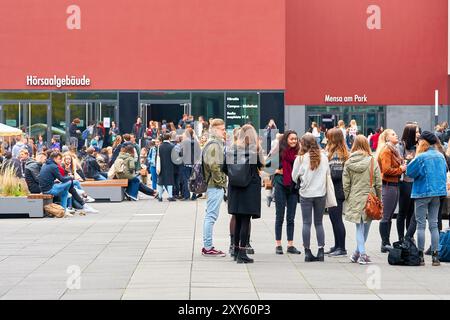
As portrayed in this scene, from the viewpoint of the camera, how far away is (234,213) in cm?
1388

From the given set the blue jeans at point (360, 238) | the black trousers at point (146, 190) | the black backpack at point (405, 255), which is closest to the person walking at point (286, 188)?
the blue jeans at point (360, 238)

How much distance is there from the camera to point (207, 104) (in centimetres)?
4725

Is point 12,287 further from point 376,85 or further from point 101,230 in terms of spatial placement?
point 376,85

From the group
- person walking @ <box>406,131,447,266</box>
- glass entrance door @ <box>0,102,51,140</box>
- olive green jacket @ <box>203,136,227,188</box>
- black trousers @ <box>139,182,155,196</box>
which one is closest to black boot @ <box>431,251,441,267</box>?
person walking @ <box>406,131,447,266</box>

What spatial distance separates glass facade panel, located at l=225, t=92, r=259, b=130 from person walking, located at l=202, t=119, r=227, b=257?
32.4m

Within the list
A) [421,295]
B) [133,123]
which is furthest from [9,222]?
[133,123]

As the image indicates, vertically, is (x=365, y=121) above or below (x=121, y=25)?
below

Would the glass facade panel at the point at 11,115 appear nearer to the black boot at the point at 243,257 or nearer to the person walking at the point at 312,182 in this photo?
the person walking at the point at 312,182

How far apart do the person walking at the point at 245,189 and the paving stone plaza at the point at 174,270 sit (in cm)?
43

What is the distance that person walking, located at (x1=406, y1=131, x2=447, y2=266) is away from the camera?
44.7ft

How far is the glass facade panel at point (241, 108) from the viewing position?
47.0 meters

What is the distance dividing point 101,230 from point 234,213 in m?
5.18

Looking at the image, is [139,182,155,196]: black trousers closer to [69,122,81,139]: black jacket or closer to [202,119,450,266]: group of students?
[202,119,450,266]: group of students

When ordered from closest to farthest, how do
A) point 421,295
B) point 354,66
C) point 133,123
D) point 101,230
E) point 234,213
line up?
point 421,295
point 234,213
point 101,230
point 133,123
point 354,66
